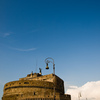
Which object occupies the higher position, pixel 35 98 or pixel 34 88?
pixel 34 88

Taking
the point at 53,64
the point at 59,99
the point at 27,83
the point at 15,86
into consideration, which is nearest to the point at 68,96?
the point at 59,99

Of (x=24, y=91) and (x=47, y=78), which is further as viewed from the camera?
(x=47, y=78)

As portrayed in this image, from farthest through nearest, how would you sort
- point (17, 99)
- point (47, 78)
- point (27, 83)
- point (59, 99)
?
1. point (47, 78)
2. point (27, 83)
3. point (17, 99)
4. point (59, 99)

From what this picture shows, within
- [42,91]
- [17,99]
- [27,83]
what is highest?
[27,83]

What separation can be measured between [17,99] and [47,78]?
838 centimetres

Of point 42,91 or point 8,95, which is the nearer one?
point 42,91

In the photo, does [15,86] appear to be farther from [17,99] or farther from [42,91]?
[42,91]

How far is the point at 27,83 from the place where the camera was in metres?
25.8

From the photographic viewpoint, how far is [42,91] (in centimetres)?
2484

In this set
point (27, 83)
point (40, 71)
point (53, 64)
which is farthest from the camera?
point (40, 71)

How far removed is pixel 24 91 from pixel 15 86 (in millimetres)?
2677

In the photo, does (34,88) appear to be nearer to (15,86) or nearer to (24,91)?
(24,91)

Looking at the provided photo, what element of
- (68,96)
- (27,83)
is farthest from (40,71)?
(68,96)

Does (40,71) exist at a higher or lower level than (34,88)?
higher
